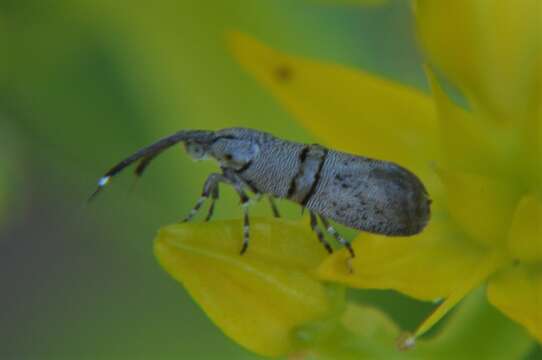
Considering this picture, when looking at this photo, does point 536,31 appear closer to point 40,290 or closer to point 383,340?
point 383,340

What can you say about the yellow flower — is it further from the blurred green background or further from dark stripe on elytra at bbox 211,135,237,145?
the blurred green background

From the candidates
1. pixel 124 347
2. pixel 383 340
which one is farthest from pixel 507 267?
pixel 124 347

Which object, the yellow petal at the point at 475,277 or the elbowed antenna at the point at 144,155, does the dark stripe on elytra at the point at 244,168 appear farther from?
the yellow petal at the point at 475,277

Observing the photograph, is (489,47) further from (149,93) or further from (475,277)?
(149,93)

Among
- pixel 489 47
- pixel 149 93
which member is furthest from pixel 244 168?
pixel 149 93

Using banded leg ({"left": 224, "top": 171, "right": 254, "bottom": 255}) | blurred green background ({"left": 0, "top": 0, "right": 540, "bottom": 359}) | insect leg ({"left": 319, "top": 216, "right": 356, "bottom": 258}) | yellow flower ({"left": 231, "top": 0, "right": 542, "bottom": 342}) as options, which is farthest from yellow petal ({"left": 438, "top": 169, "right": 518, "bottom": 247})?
blurred green background ({"left": 0, "top": 0, "right": 540, "bottom": 359})
